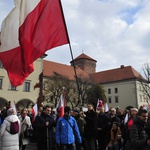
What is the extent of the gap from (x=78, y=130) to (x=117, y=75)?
213ft

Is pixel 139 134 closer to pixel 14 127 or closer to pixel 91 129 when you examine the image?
pixel 14 127

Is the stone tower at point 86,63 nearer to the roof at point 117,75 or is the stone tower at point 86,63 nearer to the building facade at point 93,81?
the building facade at point 93,81

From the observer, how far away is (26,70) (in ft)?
19.8

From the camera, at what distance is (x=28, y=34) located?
6066 millimetres

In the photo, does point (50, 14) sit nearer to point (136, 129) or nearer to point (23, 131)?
Answer: point (136, 129)

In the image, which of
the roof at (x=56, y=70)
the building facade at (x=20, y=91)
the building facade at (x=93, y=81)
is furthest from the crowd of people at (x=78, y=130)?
the roof at (x=56, y=70)

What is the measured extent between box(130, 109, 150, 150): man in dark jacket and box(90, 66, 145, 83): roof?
201ft

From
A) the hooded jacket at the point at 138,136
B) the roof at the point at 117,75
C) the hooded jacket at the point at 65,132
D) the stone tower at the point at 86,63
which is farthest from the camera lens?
the stone tower at the point at 86,63

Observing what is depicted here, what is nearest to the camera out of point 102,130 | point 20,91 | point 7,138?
point 7,138

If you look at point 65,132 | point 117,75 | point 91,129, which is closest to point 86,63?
point 117,75

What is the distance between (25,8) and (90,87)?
49849mm

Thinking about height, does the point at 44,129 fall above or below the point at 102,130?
above

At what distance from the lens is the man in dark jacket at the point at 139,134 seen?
394 centimetres

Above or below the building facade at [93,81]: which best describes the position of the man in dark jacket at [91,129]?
below
